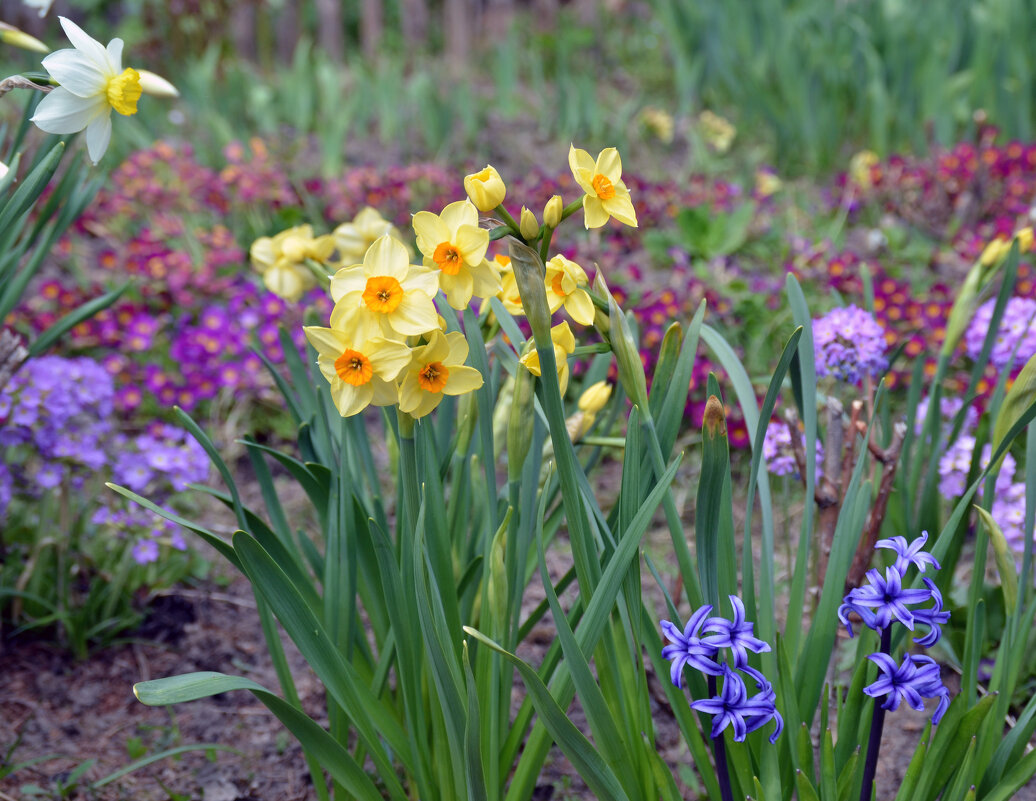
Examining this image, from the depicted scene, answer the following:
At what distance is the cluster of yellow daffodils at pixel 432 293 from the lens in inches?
33.2

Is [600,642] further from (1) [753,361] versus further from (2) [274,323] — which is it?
(2) [274,323]

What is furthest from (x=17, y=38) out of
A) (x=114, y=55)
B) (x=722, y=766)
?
(x=722, y=766)

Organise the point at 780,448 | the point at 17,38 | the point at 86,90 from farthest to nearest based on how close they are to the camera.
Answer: the point at 780,448
the point at 17,38
the point at 86,90

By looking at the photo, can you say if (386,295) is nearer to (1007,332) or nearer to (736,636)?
(736,636)

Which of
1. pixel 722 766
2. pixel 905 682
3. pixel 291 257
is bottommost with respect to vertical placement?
pixel 722 766

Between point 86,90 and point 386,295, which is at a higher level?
point 86,90

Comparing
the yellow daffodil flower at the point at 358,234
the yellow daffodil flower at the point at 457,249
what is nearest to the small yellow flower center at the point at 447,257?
the yellow daffodil flower at the point at 457,249

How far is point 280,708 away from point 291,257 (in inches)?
26.7

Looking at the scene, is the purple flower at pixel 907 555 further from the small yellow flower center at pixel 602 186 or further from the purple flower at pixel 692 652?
the small yellow flower center at pixel 602 186

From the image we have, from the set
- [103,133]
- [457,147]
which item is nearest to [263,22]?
[457,147]

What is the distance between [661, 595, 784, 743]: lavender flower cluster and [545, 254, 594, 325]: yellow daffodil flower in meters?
0.33

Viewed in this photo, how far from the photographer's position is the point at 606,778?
0.94m

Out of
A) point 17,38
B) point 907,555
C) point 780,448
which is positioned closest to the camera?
point 907,555

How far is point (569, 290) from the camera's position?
0.93 m
